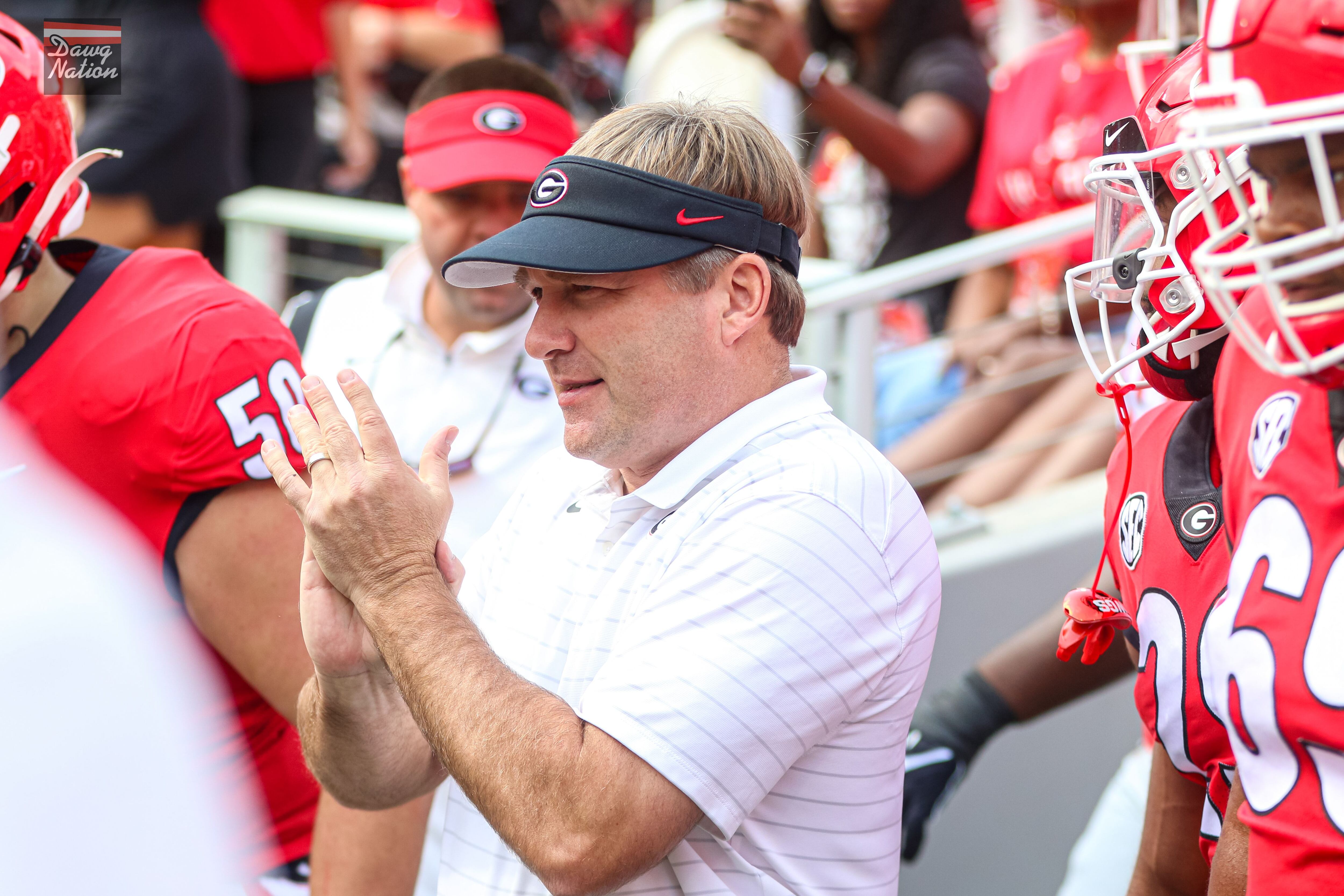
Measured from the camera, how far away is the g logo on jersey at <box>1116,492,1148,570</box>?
1.61m

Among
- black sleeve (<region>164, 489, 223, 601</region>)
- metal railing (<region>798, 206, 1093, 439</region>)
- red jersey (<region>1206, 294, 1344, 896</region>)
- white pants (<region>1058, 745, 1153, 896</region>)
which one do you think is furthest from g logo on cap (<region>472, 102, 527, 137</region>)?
red jersey (<region>1206, 294, 1344, 896</region>)

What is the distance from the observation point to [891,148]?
13.6 ft

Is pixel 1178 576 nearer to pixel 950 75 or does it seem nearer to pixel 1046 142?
pixel 1046 142

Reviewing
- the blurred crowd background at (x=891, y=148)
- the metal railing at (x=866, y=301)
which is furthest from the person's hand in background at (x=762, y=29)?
the metal railing at (x=866, y=301)

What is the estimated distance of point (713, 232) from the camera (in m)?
1.65

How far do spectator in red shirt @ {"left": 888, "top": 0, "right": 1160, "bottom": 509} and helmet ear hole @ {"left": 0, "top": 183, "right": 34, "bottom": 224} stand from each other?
274cm

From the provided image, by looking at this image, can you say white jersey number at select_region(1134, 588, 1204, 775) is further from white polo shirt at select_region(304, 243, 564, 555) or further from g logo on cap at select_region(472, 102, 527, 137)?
g logo on cap at select_region(472, 102, 527, 137)

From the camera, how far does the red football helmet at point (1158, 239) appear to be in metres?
1.46

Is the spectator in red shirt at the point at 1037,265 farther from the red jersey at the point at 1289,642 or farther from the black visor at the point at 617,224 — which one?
the red jersey at the point at 1289,642

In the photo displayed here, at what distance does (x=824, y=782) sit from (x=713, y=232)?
671 mm

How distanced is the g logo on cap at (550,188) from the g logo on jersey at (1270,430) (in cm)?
84

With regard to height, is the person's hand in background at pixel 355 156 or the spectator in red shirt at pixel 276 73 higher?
the spectator in red shirt at pixel 276 73

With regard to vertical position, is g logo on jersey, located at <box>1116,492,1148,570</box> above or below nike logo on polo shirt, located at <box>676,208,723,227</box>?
below

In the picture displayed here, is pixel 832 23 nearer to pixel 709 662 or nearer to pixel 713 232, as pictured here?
pixel 713 232
